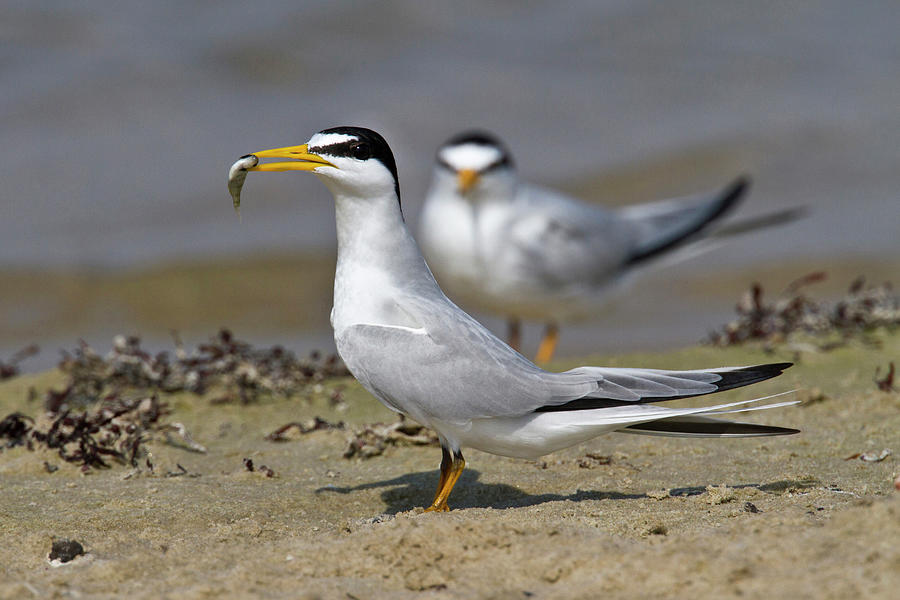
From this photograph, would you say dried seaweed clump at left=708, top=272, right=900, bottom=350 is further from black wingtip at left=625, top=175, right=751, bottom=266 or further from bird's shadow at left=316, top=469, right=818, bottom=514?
bird's shadow at left=316, top=469, right=818, bottom=514

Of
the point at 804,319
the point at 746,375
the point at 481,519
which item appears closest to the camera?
the point at 481,519

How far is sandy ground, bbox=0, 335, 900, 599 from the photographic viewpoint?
90.0 inches

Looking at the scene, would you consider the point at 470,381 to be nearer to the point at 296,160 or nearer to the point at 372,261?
the point at 372,261

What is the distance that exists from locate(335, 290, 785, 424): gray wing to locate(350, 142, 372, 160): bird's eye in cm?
60

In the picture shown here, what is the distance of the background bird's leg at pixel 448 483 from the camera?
10.5 feet

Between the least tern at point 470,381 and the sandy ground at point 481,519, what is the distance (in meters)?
0.22

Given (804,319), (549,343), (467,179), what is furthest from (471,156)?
(804,319)

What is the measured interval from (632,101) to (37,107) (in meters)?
9.84

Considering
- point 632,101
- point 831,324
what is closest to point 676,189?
point 632,101

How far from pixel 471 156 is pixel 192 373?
3232mm

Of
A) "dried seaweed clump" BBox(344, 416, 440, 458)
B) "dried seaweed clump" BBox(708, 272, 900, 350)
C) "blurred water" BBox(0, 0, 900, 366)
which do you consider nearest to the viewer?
"dried seaweed clump" BBox(344, 416, 440, 458)

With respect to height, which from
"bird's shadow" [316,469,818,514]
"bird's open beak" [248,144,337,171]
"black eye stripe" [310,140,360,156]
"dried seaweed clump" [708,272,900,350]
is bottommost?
"bird's shadow" [316,469,818,514]

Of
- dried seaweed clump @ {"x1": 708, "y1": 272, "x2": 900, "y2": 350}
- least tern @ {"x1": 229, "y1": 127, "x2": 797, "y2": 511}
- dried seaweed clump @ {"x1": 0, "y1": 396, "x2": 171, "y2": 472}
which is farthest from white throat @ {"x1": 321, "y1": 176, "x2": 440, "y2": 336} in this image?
dried seaweed clump @ {"x1": 708, "y1": 272, "x2": 900, "y2": 350}

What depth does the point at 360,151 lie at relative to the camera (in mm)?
3410
